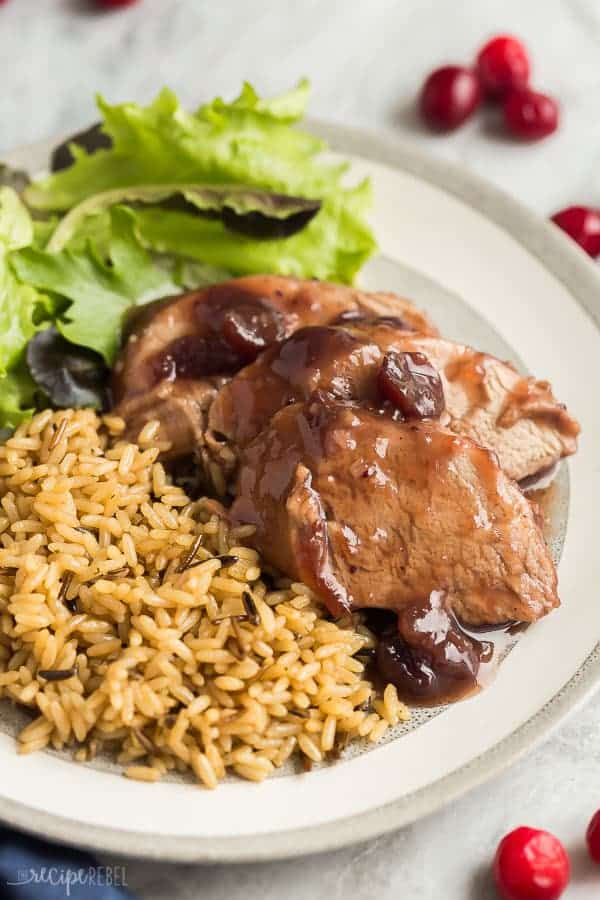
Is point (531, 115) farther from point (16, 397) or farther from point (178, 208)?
point (16, 397)

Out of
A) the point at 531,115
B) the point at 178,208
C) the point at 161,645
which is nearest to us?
the point at 161,645

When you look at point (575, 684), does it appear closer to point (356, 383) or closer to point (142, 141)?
point (356, 383)

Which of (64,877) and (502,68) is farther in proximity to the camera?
(502,68)

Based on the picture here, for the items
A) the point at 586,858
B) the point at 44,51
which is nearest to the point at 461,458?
the point at 586,858

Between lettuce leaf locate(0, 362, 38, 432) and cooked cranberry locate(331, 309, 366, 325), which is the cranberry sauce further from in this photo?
lettuce leaf locate(0, 362, 38, 432)

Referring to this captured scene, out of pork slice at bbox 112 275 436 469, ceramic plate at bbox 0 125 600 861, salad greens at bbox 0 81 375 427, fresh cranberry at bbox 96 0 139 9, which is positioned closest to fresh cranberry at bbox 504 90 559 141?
ceramic plate at bbox 0 125 600 861

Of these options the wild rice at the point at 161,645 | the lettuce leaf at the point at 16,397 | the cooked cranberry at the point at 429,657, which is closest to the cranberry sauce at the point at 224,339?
the lettuce leaf at the point at 16,397

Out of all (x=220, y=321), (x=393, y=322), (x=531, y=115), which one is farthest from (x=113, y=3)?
(x=393, y=322)
